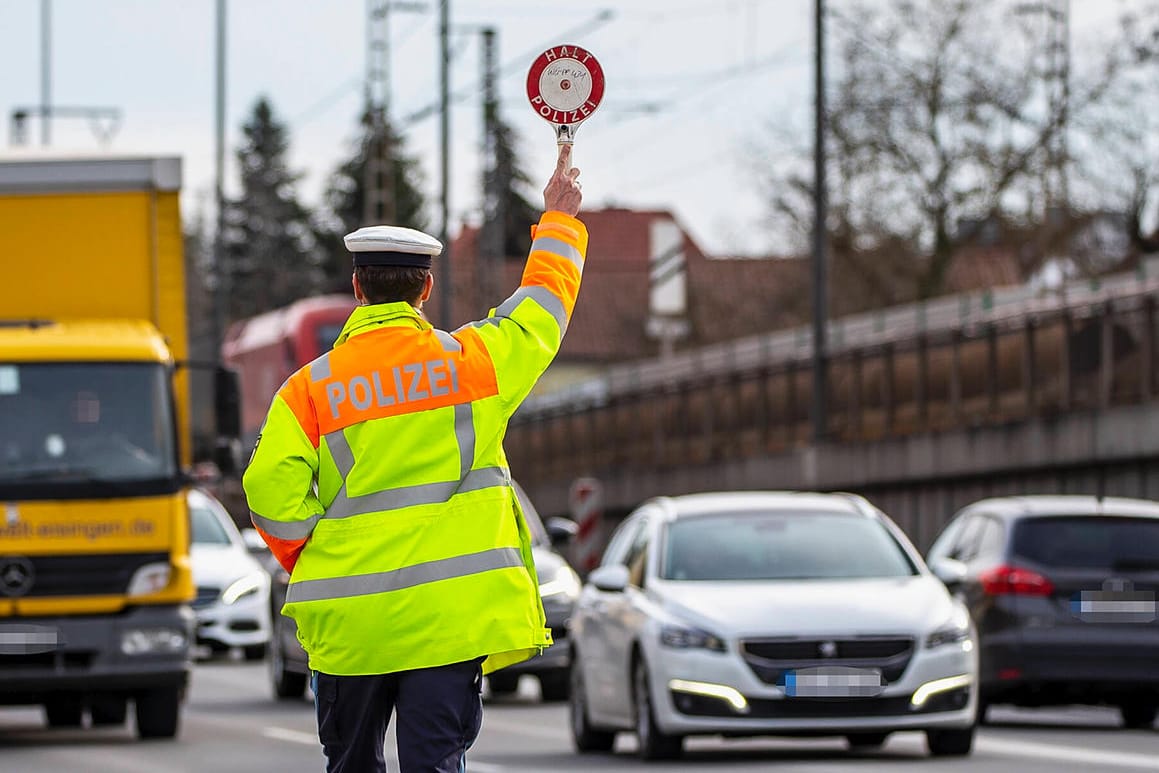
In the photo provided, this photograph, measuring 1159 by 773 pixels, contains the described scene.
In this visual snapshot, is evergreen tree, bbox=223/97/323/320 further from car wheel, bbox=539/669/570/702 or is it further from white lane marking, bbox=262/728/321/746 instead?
white lane marking, bbox=262/728/321/746

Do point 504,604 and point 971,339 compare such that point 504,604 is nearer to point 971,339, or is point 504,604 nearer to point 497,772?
point 497,772

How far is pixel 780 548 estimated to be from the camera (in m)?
15.6

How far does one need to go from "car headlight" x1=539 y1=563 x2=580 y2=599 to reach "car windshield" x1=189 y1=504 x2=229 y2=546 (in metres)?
8.17

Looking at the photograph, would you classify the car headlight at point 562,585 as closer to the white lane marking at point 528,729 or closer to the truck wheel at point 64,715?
the white lane marking at point 528,729

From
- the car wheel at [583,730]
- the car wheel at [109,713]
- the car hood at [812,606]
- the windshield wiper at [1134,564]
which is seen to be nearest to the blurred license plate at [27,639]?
the car wheel at [109,713]

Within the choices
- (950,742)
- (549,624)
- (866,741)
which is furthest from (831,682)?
(549,624)

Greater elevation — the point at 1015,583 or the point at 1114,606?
the point at 1015,583

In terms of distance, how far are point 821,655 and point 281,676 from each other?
8.26 meters

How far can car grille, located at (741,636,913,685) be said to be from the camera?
1434 centimetres

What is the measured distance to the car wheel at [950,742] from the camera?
14.7 meters

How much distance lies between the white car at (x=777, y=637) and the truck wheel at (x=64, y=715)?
4895mm

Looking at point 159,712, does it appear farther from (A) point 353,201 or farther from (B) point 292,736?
(A) point 353,201

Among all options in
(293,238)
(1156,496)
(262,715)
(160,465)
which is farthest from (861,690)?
(293,238)

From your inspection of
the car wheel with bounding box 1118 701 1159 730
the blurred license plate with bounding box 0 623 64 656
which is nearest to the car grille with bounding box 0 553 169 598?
the blurred license plate with bounding box 0 623 64 656
